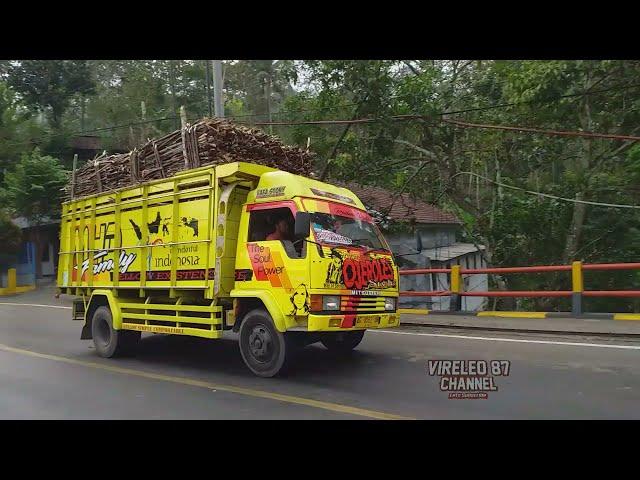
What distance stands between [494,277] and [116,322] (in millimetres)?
11861

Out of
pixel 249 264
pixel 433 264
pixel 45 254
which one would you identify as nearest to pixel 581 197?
pixel 433 264

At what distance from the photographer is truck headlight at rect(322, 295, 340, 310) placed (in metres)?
6.62

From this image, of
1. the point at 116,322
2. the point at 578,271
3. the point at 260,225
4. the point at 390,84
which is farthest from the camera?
the point at 390,84

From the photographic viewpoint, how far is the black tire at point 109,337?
352 inches

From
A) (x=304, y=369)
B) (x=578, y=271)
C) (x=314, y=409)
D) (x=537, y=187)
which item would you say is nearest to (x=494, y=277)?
(x=537, y=187)

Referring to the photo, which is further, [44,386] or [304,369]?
[304,369]

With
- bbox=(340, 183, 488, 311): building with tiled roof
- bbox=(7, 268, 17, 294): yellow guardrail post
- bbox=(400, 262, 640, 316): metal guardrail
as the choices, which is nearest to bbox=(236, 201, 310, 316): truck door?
bbox=(400, 262, 640, 316): metal guardrail

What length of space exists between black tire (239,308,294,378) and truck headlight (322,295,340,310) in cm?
70

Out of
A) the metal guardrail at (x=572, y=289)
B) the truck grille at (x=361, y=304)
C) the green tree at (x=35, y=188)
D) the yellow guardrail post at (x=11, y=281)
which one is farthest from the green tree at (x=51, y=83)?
the truck grille at (x=361, y=304)

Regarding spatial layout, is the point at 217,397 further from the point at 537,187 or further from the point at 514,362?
the point at 537,187

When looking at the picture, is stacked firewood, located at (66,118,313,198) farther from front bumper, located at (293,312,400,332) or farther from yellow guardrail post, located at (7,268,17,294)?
yellow guardrail post, located at (7,268,17,294)

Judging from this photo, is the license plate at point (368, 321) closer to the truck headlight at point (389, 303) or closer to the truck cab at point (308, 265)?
the truck cab at point (308, 265)

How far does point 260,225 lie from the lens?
7391 millimetres

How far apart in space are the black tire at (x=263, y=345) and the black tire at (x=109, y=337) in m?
2.72
